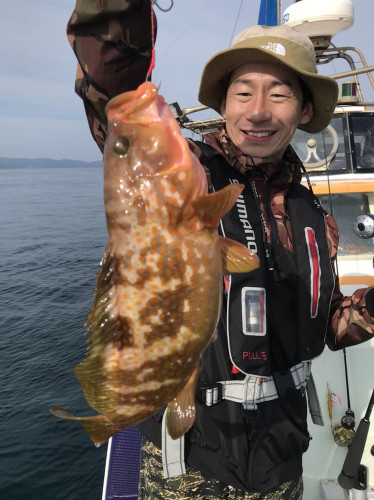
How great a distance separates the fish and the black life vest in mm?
622

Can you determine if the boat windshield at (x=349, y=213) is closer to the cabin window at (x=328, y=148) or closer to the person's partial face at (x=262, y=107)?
the cabin window at (x=328, y=148)

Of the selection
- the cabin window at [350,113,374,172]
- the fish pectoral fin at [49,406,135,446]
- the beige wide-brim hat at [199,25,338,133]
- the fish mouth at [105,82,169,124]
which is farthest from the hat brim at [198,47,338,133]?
the cabin window at [350,113,374,172]

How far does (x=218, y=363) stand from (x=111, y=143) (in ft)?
4.33

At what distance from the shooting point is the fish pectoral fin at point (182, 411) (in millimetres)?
1744

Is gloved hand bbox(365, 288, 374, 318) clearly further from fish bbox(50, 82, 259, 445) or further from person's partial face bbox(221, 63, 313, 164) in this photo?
fish bbox(50, 82, 259, 445)

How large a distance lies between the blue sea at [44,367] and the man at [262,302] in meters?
4.29

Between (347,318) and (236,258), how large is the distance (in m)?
1.35

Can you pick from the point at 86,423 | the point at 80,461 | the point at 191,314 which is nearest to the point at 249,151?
the point at 191,314

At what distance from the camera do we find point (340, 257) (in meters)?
5.56

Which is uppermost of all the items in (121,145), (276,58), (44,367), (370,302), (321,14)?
(321,14)

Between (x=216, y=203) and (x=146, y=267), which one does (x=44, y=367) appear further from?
(x=216, y=203)

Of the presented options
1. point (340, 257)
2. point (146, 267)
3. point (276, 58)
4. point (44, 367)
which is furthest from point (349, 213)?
point (44, 367)

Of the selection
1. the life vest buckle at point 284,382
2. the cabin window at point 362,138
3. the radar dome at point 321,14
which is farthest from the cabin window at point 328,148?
the life vest buckle at point 284,382

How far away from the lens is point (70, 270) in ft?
51.6
